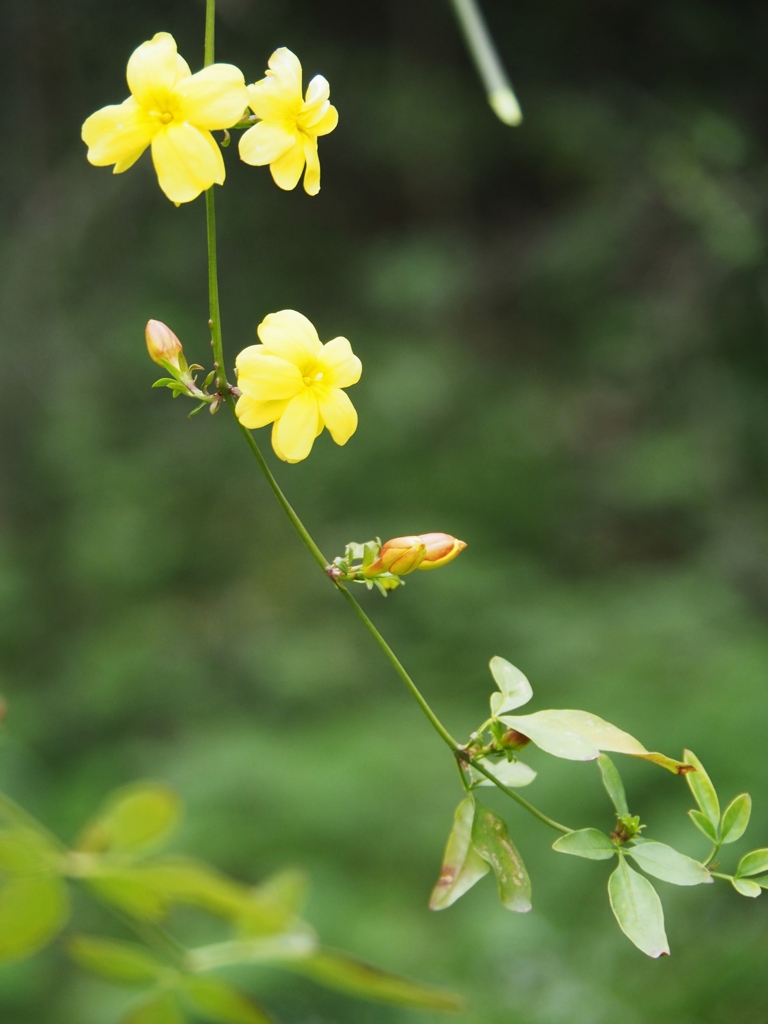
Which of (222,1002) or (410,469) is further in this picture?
(410,469)

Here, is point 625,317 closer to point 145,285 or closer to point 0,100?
point 145,285

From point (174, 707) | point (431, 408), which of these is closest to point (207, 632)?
point (174, 707)

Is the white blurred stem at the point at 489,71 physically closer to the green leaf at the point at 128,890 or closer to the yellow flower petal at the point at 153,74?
the yellow flower petal at the point at 153,74

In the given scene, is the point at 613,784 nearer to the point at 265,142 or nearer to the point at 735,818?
the point at 735,818

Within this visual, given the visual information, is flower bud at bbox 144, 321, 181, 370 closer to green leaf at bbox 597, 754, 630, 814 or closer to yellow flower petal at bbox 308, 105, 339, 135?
yellow flower petal at bbox 308, 105, 339, 135

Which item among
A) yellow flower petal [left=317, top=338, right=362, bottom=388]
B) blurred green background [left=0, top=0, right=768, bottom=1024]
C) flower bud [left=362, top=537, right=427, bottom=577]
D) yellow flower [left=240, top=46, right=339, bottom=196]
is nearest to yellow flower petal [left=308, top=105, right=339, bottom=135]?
yellow flower [left=240, top=46, right=339, bottom=196]

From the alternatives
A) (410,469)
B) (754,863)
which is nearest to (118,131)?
(754,863)

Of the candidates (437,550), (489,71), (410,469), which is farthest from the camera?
(410,469)
